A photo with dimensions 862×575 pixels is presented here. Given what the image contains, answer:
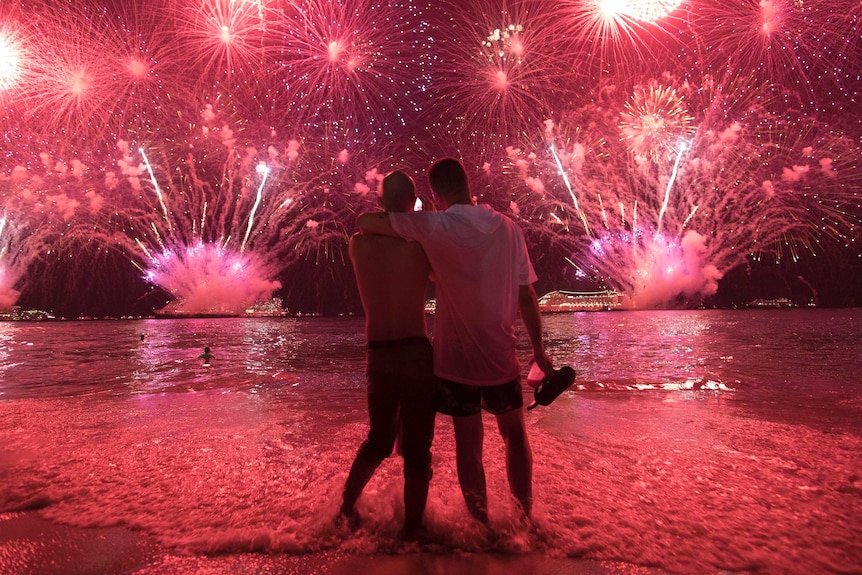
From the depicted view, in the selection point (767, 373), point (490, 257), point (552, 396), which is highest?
point (490, 257)

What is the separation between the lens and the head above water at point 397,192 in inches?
114

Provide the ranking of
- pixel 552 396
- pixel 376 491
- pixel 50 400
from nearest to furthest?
1. pixel 552 396
2. pixel 376 491
3. pixel 50 400

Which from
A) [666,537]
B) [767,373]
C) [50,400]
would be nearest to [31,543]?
[666,537]

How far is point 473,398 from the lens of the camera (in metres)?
2.75

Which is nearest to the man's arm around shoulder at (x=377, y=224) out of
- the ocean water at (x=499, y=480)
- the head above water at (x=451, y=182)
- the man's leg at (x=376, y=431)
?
the head above water at (x=451, y=182)

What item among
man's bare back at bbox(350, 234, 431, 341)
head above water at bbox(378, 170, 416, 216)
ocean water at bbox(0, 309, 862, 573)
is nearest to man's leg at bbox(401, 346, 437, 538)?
man's bare back at bbox(350, 234, 431, 341)

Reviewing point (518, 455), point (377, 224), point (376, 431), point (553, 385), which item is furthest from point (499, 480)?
point (377, 224)

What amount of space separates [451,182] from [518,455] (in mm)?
1545

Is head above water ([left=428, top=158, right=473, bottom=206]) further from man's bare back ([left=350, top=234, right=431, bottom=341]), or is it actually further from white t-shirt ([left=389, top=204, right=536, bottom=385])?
man's bare back ([left=350, top=234, right=431, bottom=341])

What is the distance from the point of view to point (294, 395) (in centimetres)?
897

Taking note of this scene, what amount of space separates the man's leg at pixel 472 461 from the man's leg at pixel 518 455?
139 mm

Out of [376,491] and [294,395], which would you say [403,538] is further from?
[294,395]

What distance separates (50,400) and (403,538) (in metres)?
8.26

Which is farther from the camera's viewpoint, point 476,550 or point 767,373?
point 767,373
